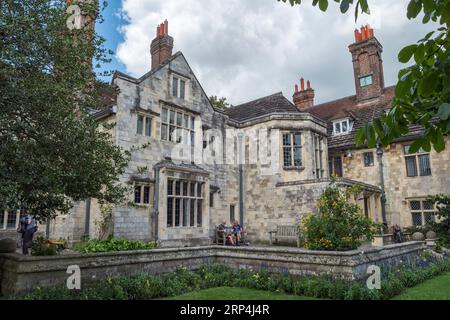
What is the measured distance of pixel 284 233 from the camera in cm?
1925

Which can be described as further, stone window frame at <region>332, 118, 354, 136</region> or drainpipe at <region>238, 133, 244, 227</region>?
stone window frame at <region>332, 118, 354, 136</region>

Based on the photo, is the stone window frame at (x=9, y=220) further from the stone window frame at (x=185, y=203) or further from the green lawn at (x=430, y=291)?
the green lawn at (x=430, y=291)

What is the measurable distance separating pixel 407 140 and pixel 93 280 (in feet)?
68.5

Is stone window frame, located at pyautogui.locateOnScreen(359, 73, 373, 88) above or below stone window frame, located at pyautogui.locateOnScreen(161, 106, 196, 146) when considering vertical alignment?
above

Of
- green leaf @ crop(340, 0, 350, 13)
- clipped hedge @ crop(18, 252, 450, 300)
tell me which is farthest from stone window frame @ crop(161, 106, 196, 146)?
green leaf @ crop(340, 0, 350, 13)

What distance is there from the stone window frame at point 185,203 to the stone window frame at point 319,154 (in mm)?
8037

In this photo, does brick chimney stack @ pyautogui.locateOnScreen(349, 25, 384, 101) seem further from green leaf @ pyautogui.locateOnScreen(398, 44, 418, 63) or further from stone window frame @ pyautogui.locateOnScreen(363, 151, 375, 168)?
green leaf @ pyautogui.locateOnScreen(398, 44, 418, 63)

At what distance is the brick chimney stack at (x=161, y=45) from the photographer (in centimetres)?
2116

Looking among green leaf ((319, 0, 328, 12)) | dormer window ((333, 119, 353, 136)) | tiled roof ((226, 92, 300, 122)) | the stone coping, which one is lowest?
the stone coping

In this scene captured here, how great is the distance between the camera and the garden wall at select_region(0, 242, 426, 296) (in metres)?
8.05

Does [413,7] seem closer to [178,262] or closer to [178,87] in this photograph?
[178,262]

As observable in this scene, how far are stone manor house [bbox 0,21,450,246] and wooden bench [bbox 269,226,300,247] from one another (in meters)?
0.66

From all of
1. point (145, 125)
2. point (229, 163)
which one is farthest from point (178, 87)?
point (229, 163)
